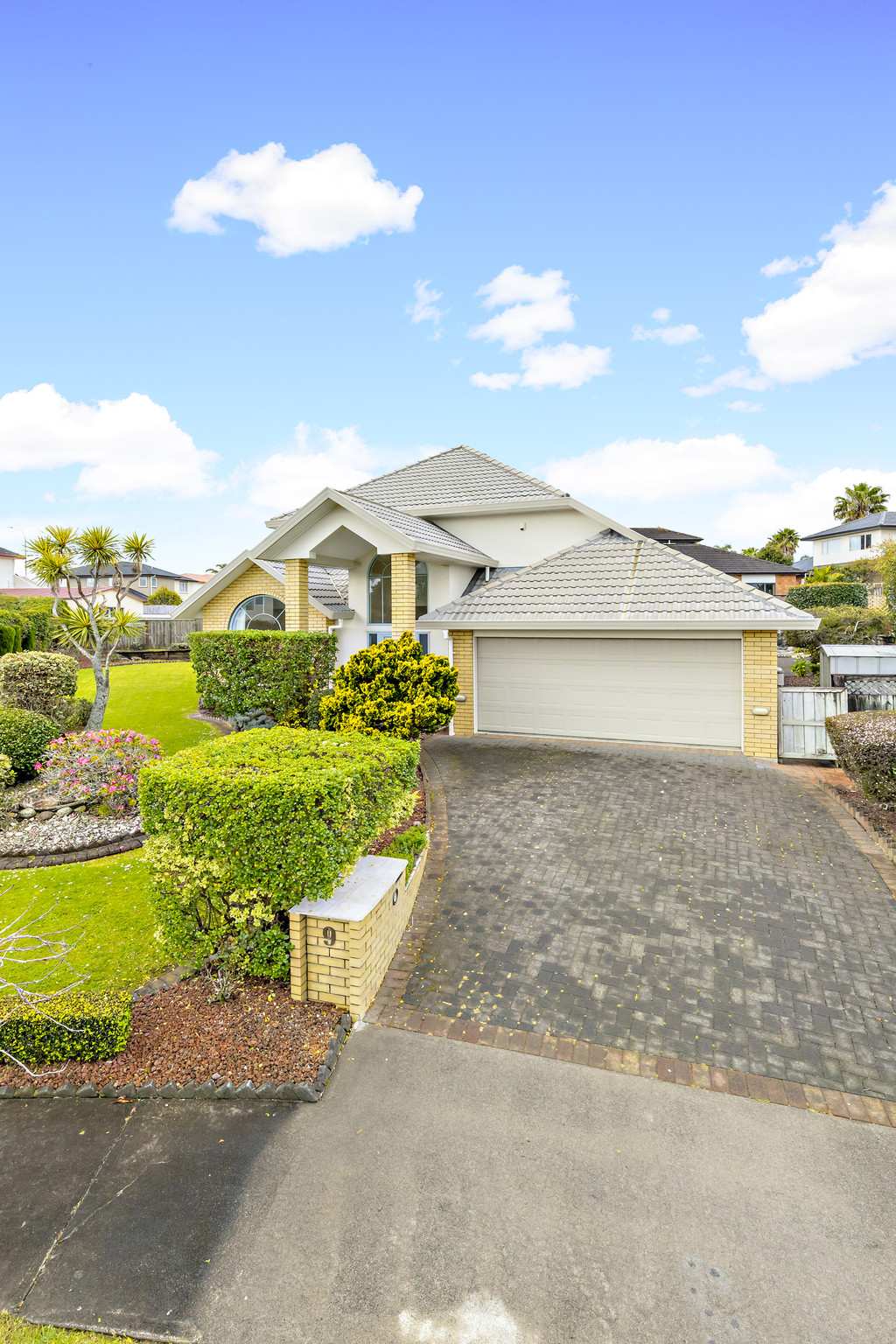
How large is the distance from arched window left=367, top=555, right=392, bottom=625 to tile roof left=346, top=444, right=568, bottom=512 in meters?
2.12

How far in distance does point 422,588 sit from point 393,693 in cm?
470

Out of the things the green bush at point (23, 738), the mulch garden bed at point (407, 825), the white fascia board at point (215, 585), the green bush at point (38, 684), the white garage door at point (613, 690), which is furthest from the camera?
the white fascia board at point (215, 585)

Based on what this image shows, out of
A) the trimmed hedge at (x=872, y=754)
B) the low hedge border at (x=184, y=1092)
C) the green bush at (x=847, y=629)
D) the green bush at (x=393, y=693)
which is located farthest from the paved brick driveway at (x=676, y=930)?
the green bush at (x=847, y=629)

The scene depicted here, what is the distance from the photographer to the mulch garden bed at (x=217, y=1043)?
4.86 m

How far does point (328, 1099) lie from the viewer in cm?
469

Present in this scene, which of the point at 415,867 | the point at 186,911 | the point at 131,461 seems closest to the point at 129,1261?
the point at 186,911

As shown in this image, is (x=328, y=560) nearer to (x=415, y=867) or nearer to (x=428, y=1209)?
(x=415, y=867)

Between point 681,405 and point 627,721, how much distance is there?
47.0 feet

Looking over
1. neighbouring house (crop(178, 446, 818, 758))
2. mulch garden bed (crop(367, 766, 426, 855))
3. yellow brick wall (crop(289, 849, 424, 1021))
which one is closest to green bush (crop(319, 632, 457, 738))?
mulch garden bed (crop(367, 766, 426, 855))

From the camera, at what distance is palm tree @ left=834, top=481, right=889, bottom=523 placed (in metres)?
58.7

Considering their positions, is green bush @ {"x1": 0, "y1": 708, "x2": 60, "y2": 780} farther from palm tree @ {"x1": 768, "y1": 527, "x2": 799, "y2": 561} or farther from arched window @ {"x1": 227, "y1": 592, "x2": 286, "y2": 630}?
palm tree @ {"x1": 768, "y1": 527, "x2": 799, "y2": 561}

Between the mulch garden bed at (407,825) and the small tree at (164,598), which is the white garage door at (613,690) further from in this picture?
the small tree at (164,598)

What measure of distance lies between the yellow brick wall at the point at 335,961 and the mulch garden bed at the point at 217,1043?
0.13 m

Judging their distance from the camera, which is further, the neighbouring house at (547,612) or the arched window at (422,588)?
the arched window at (422,588)
